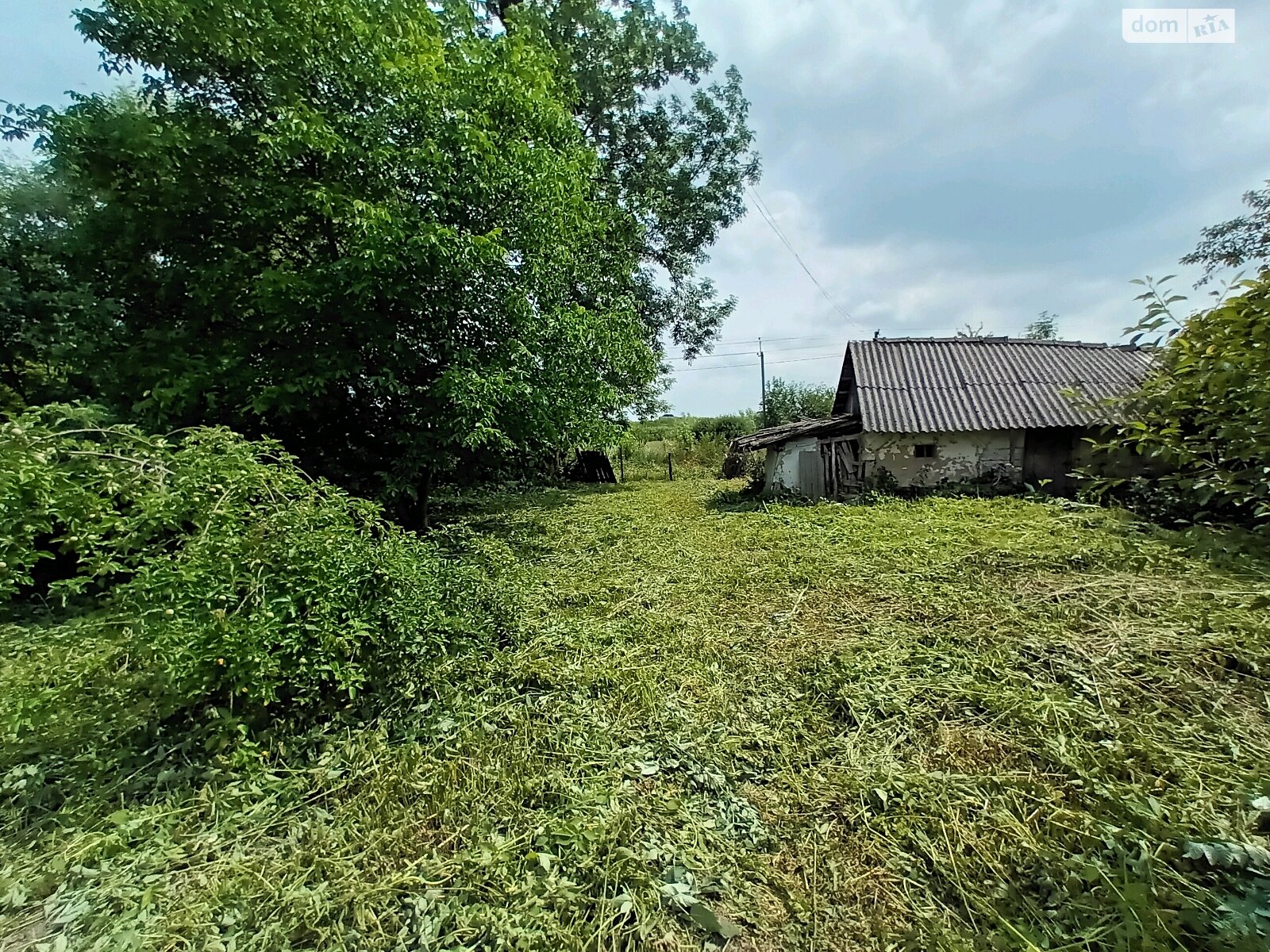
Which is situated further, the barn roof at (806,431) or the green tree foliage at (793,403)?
the green tree foliage at (793,403)

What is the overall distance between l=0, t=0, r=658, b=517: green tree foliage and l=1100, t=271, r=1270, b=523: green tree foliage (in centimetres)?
527

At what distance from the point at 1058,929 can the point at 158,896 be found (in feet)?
10.8

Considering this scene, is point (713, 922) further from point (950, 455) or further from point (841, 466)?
point (950, 455)

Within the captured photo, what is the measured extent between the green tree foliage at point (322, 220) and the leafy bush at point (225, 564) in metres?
2.59

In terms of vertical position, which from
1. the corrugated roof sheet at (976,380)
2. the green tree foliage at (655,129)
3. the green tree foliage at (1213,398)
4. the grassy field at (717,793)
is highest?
the green tree foliage at (655,129)

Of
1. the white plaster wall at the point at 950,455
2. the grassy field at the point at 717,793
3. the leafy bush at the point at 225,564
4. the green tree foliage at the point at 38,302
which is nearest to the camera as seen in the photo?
the grassy field at the point at 717,793

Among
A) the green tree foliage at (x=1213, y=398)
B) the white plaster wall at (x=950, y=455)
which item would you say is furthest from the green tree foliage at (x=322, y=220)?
the white plaster wall at (x=950, y=455)

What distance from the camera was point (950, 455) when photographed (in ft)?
32.9

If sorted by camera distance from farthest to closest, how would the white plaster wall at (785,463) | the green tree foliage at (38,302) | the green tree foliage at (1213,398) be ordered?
the white plaster wall at (785,463) → the green tree foliage at (38,302) → the green tree foliage at (1213,398)

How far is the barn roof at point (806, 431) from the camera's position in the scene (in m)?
10.6

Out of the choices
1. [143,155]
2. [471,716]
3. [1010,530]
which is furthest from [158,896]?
[1010,530]

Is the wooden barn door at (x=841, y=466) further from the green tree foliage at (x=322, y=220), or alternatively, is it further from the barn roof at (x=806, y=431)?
the green tree foliage at (x=322, y=220)

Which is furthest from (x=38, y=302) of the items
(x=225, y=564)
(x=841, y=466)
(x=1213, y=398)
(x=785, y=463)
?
(x=841, y=466)

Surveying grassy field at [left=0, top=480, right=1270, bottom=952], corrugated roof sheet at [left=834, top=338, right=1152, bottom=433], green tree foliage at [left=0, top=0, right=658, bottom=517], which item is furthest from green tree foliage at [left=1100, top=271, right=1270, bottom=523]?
corrugated roof sheet at [left=834, top=338, right=1152, bottom=433]
